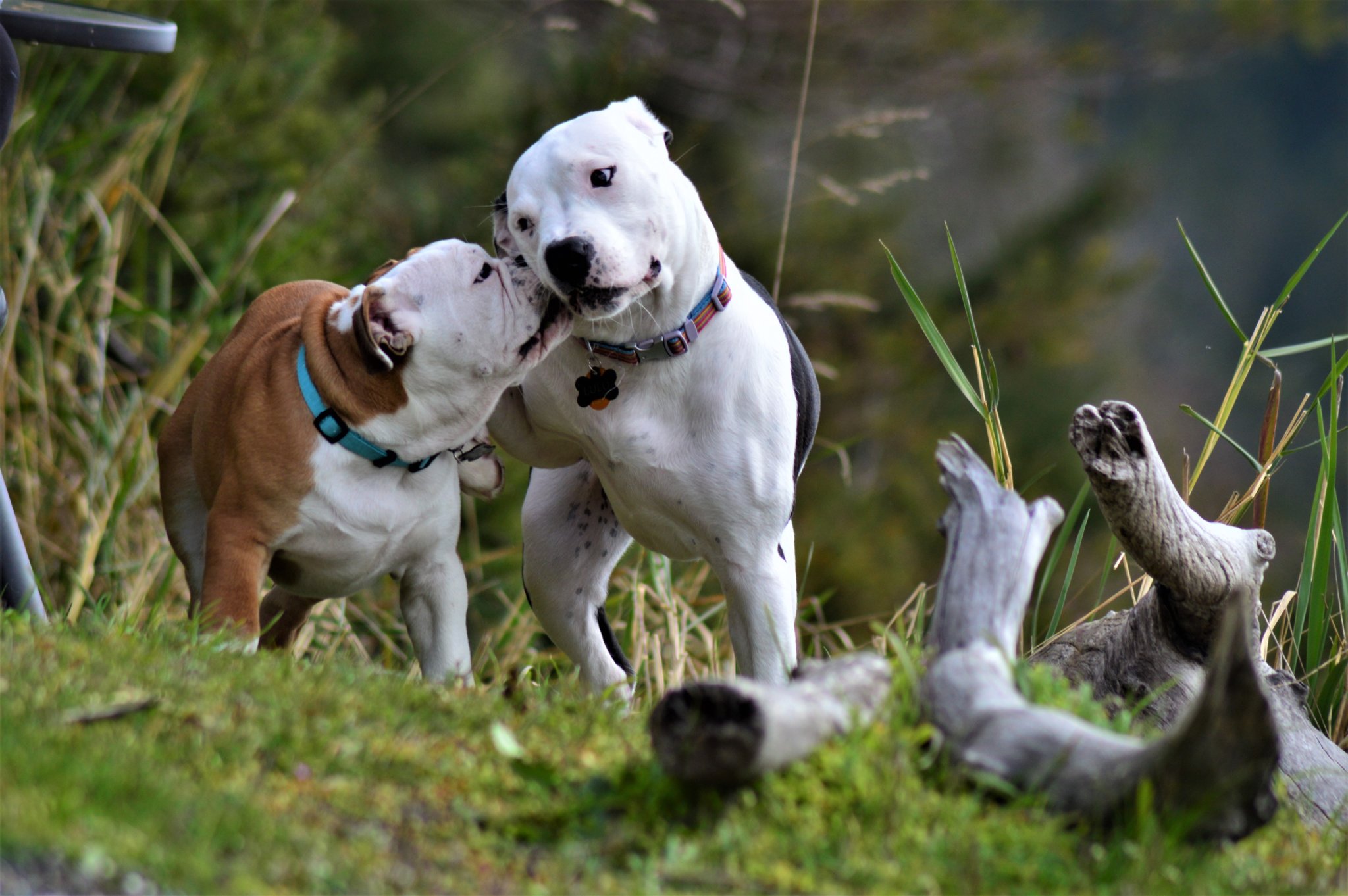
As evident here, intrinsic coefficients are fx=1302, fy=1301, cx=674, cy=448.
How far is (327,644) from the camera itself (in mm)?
4957

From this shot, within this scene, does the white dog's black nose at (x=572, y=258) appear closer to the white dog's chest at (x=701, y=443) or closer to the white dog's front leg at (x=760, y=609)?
the white dog's chest at (x=701, y=443)

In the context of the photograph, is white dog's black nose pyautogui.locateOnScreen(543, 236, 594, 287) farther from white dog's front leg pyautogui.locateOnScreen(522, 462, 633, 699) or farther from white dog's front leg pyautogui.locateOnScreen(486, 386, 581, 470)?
white dog's front leg pyautogui.locateOnScreen(522, 462, 633, 699)

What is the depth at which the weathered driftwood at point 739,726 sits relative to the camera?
2.01 meters

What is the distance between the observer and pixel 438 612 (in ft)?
12.2

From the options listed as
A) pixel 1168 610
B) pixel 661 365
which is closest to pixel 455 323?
pixel 661 365

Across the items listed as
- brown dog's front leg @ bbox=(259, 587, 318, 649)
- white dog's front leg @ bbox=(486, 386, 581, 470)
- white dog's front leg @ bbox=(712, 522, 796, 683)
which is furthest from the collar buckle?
white dog's front leg @ bbox=(712, 522, 796, 683)

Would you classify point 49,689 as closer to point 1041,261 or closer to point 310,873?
point 310,873

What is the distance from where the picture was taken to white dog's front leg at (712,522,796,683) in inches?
137

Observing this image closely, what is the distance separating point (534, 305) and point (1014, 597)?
1.51 m

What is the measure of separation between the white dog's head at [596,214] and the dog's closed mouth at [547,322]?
94 millimetres

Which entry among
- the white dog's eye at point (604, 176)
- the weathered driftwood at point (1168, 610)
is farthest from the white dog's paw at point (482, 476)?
the weathered driftwood at point (1168, 610)

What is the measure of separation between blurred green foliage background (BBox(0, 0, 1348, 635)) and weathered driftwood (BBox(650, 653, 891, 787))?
4.23m

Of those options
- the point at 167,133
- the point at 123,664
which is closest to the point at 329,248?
the point at 167,133

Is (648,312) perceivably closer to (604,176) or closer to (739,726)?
(604,176)
